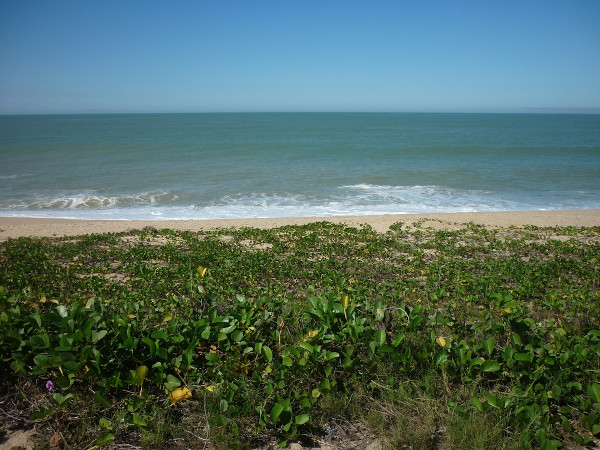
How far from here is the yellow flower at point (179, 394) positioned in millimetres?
3227

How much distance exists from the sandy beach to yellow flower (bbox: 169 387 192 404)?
9.04 m

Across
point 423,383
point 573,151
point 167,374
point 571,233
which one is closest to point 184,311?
point 167,374

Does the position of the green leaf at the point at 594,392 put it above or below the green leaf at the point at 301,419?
above

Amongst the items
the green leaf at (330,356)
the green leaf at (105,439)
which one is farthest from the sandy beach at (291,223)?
the green leaf at (105,439)

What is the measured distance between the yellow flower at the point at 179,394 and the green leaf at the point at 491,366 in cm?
234

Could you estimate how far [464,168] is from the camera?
1171 inches

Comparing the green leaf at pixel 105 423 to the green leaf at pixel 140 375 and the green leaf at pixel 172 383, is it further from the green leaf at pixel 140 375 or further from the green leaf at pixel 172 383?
the green leaf at pixel 172 383

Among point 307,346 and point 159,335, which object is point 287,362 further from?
point 159,335

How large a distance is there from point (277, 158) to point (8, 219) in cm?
2201

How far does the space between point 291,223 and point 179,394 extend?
36.0 feet

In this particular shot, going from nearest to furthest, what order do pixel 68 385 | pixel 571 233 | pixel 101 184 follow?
1. pixel 68 385
2. pixel 571 233
3. pixel 101 184

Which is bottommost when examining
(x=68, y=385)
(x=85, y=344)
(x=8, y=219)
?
(x=8, y=219)

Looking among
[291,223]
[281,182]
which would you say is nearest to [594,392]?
[291,223]

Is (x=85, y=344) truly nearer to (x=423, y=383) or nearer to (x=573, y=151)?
(x=423, y=383)
